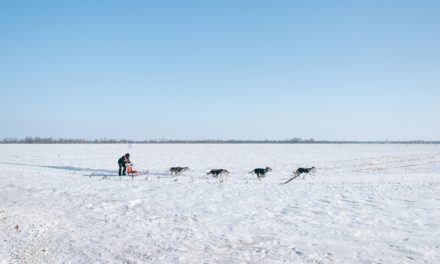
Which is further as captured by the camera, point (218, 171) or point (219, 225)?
point (218, 171)

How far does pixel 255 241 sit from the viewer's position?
242 inches

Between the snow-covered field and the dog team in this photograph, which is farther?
the dog team

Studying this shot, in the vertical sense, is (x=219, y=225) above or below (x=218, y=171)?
below

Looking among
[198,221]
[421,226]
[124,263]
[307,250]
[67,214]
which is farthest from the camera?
[67,214]

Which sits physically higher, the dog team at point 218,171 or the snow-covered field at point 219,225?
the dog team at point 218,171

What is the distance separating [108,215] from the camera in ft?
26.7

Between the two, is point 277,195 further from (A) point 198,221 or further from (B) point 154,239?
(B) point 154,239

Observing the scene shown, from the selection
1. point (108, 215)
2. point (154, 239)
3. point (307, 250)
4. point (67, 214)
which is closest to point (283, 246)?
point (307, 250)

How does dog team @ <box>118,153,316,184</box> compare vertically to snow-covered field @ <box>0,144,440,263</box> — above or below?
above

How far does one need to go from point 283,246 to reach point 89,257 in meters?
3.83

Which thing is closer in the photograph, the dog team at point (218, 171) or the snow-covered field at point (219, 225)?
the snow-covered field at point (219, 225)

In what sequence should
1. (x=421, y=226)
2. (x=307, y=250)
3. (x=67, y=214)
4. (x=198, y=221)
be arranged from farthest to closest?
(x=67, y=214) → (x=198, y=221) → (x=421, y=226) → (x=307, y=250)

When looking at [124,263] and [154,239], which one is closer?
[124,263]

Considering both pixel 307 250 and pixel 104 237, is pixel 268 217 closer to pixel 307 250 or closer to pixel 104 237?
pixel 307 250
